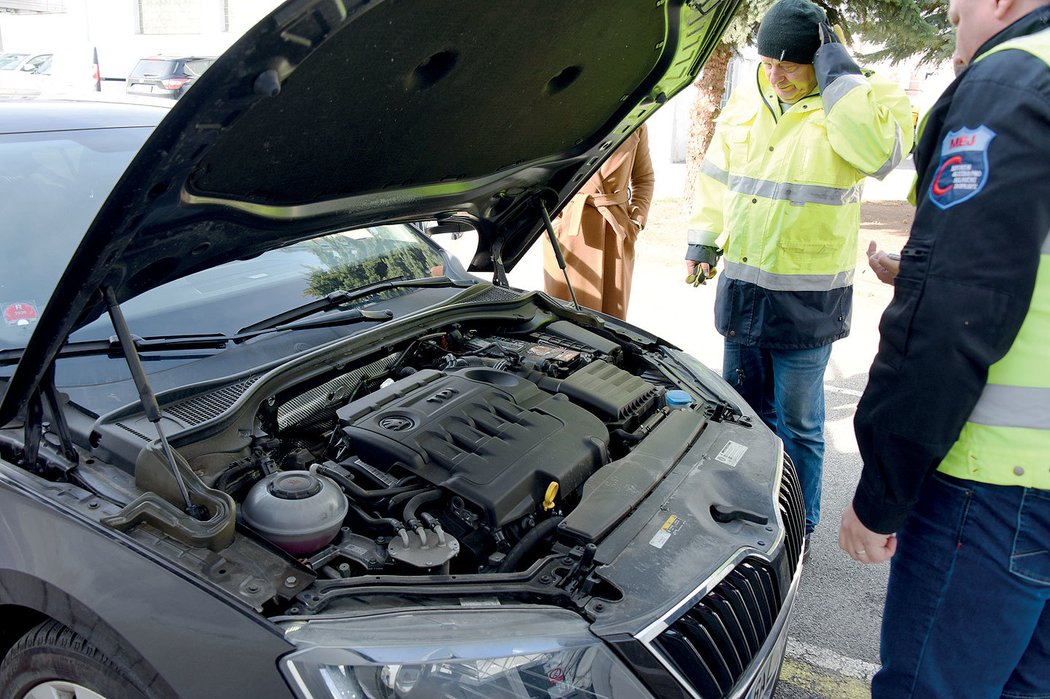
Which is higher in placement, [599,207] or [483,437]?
[599,207]

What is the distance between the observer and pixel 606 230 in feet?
15.4

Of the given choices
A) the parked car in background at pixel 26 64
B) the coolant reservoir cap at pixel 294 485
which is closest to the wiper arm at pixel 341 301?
the coolant reservoir cap at pixel 294 485

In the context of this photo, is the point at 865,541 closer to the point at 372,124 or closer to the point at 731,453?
the point at 731,453

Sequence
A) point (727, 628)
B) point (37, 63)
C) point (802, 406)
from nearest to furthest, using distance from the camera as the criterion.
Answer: point (727, 628) → point (802, 406) → point (37, 63)

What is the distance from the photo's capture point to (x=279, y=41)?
1.32 metres

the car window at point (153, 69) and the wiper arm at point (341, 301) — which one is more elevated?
the car window at point (153, 69)

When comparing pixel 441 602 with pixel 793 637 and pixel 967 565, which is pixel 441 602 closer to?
pixel 967 565

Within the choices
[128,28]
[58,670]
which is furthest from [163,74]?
[58,670]

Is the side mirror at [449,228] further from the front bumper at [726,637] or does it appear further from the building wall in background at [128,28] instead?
the building wall in background at [128,28]

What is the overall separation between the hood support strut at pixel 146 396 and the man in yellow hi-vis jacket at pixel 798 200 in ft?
7.36

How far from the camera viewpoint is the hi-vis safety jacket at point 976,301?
1.41m

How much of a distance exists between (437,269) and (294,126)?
128cm

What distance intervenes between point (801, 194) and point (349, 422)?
1.91 metres

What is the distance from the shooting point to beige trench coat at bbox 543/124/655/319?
457 cm
